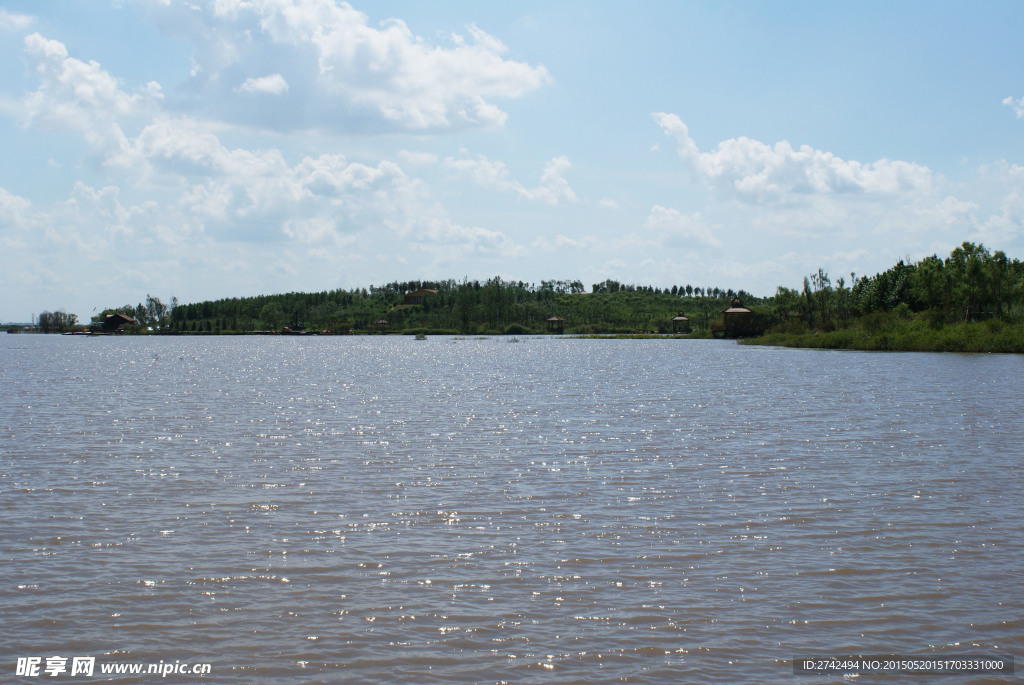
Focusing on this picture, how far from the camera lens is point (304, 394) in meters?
35.9

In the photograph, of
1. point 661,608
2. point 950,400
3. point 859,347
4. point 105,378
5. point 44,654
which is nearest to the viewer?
point 44,654

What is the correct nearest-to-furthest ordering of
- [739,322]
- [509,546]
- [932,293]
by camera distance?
[509,546], [932,293], [739,322]

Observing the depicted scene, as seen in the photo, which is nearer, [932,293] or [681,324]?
[932,293]

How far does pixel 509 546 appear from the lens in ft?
35.2

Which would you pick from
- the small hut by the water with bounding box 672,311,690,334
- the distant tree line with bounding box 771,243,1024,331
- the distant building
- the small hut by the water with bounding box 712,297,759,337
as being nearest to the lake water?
the distant tree line with bounding box 771,243,1024,331

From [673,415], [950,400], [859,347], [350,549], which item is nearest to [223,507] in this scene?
[350,549]

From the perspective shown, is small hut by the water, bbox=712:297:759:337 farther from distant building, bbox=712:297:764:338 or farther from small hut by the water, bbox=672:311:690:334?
small hut by the water, bbox=672:311:690:334

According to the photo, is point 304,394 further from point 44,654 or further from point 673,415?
point 44,654

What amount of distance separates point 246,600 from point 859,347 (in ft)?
252

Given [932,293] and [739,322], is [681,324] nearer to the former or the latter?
[739,322]

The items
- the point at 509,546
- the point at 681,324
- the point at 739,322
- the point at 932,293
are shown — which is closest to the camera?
the point at 509,546

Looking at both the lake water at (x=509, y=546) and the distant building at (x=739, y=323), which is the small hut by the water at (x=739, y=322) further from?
the lake water at (x=509, y=546)

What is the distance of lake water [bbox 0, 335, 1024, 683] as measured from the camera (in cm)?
751

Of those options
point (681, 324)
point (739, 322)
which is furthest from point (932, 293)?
point (681, 324)
